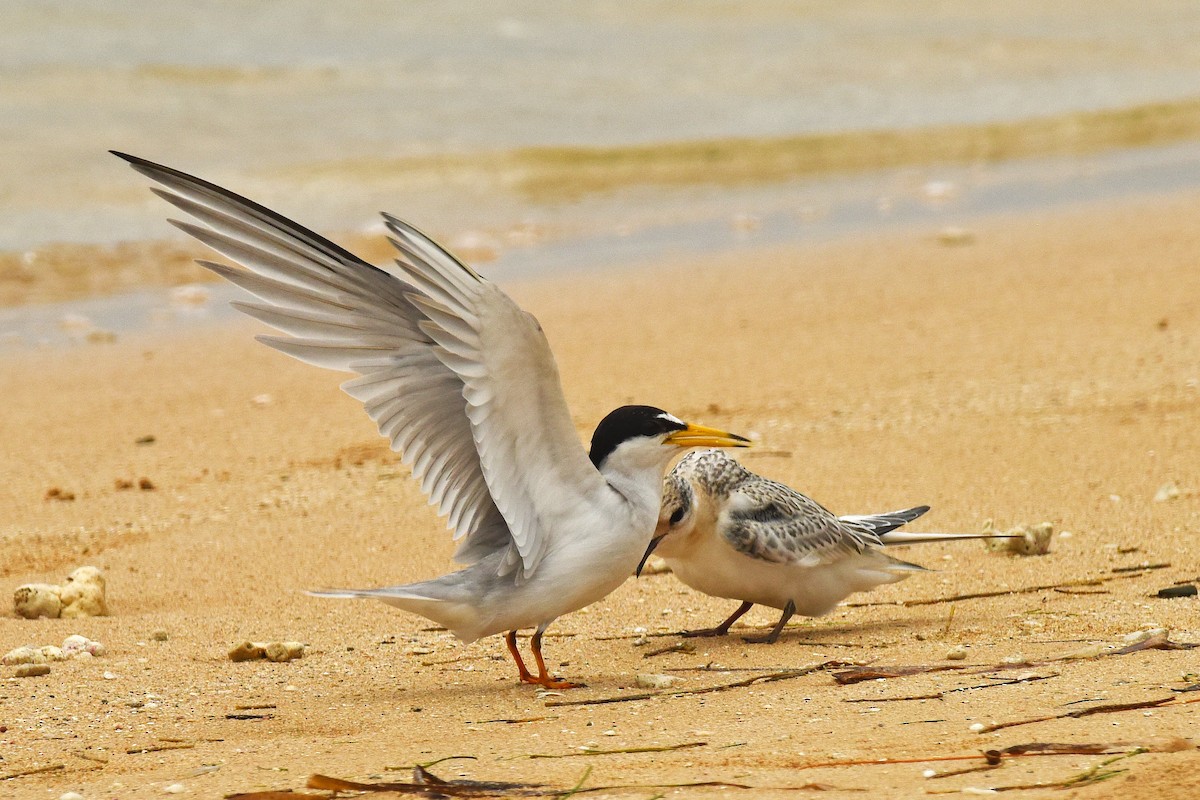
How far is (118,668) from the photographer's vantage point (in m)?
4.63

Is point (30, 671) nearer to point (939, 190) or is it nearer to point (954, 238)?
point (954, 238)

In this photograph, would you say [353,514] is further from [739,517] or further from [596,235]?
[596,235]

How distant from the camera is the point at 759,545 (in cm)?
479

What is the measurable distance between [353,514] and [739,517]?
2230mm

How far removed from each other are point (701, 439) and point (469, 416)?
2.43ft

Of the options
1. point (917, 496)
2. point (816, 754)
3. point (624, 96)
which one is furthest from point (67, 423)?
point (624, 96)

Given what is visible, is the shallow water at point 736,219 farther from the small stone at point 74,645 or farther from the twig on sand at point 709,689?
the twig on sand at point 709,689

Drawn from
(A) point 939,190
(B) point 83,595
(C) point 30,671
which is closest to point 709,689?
(C) point 30,671

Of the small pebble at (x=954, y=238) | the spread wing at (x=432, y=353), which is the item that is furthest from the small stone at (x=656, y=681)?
the small pebble at (x=954, y=238)


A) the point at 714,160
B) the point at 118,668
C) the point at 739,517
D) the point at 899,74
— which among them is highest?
the point at 899,74

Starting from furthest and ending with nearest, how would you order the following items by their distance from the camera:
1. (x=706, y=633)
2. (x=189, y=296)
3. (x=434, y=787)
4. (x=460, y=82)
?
(x=460, y=82) → (x=189, y=296) → (x=706, y=633) → (x=434, y=787)

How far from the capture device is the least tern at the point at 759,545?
4.79 metres

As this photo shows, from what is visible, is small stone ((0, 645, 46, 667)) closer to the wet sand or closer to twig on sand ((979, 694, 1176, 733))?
the wet sand

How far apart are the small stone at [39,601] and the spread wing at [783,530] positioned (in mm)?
2274
